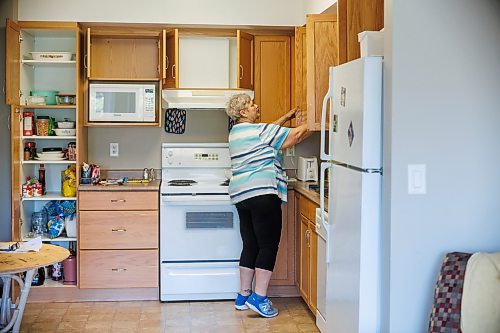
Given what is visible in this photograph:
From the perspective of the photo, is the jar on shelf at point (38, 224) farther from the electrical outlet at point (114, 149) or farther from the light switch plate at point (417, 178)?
the light switch plate at point (417, 178)

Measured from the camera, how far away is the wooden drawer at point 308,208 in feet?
13.6

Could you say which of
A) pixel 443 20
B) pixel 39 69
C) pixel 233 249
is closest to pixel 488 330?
pixel 443 20

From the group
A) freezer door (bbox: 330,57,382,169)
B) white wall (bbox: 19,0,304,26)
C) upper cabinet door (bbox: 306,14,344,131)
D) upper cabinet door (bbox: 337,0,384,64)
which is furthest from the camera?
white wall (bbox: 19,0,304,26)

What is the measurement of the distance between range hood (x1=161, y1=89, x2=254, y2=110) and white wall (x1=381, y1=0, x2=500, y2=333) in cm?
251

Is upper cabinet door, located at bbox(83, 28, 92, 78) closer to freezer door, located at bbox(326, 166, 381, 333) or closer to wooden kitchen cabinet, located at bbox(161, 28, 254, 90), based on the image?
wooden kitchen cabinet, located at bbox(161, 28, 254, 90)

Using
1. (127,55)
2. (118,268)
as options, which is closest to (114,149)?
(127,55)

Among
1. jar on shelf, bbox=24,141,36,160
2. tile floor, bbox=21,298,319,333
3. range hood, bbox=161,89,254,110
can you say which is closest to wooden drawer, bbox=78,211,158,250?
tile floor, bbox=21,298,319,333

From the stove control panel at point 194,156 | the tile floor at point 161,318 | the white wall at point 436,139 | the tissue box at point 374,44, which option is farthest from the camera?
the stove control panel at point 194,156

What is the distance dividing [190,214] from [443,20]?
2.62 meters

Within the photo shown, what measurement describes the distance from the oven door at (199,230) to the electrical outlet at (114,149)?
77 centimetres

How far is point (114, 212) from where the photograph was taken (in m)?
4.70

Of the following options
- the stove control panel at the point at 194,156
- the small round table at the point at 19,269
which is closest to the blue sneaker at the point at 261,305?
the stove control panel at the point at 194,156

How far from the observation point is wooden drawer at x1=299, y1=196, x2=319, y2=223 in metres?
4.16

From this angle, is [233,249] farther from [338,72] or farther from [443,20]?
[443,20]
